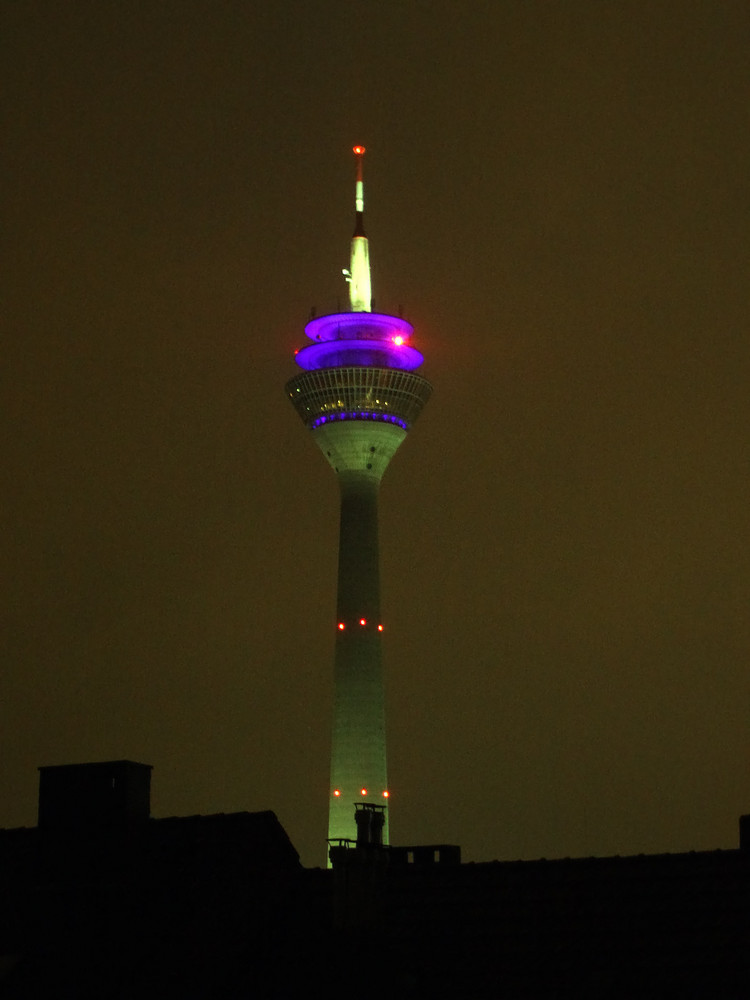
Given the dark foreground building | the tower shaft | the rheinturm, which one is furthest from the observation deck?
the dark foreground building

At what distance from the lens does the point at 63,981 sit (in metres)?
63.8

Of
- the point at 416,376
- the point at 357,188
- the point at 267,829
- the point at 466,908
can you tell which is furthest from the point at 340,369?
the point at 466,908

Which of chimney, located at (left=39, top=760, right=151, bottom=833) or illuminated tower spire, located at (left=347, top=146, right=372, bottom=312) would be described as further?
illuminated tower spire, located at (left=347, top=146, right=372, bottom=312)

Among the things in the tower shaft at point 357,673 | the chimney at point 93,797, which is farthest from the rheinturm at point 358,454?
the chimney at point 93,797

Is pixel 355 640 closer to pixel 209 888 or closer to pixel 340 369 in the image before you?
pixel 340 369

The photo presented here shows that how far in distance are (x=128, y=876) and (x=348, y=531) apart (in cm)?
9306

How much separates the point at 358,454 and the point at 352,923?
100189mm

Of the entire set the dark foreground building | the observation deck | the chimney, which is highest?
the observation deck

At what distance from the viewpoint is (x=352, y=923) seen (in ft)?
219

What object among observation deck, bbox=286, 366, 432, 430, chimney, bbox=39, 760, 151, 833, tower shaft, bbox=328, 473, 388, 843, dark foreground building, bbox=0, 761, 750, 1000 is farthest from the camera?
observation deck, bbox=286, 366, 432, 430

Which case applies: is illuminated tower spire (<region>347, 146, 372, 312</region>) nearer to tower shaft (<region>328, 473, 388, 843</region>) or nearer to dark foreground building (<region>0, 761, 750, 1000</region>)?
tower shaft (<region>328, 473, 388, 843</region>)

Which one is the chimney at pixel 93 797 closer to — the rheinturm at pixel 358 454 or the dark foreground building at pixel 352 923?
the dark foreground building at pixel 352 923

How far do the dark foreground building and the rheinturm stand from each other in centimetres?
8426

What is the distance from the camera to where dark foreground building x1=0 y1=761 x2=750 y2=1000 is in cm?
6353
